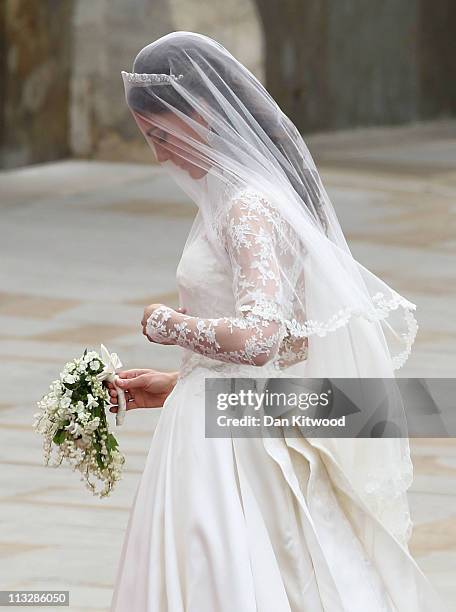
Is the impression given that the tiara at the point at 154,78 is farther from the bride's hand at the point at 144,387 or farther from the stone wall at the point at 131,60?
the stone wall at the point at 131,60

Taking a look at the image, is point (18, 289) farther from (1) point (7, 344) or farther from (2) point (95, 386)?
(2) point (95, 386)

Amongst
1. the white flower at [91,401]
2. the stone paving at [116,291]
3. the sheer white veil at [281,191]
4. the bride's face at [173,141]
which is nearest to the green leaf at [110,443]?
the white flower at [91,401]

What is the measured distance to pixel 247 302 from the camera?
10.3ft

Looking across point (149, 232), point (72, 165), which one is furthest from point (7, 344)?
point (72, 165)

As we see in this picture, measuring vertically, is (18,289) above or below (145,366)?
above

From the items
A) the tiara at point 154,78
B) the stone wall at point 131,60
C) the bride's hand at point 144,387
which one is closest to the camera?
the tiara at point 154,78

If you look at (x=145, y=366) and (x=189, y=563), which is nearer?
(x=189, y=563)

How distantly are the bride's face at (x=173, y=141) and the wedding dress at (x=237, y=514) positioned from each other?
15 centimetres

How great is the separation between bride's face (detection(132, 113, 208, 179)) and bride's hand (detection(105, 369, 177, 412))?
19.5 inches

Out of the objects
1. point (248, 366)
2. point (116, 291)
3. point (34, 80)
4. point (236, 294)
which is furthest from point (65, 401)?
point (34, 80)

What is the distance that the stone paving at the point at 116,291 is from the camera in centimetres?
504

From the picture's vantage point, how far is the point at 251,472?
3305 mm

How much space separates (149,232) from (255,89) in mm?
7984

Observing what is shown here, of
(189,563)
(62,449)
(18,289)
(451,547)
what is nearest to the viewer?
(189,563)
